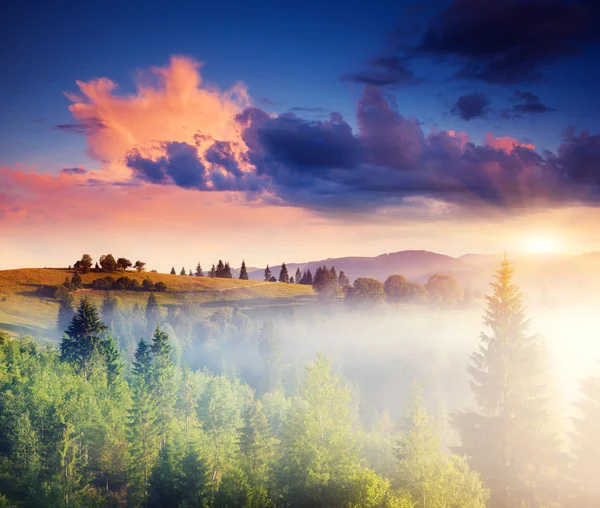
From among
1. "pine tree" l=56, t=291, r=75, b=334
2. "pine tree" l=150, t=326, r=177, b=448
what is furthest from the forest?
"pine tree" l=56, t=291, r=75, b=334

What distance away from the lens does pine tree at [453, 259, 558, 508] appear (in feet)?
119

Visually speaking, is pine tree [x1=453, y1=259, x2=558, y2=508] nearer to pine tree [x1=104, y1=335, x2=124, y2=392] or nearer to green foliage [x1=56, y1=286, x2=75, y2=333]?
pine tree [x1=104, y1=335, x2=124, y2=392]

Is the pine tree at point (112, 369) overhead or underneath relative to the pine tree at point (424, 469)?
underneath

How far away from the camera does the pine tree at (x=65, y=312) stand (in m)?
166

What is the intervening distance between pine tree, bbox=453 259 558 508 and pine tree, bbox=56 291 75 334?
15843 centimetres

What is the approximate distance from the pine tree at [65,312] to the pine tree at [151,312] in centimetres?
2781

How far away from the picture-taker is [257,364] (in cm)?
16662

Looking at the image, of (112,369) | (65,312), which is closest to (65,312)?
(65,312)

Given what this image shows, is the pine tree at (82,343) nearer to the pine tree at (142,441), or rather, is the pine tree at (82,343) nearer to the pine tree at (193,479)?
the pine tree at (142,441)

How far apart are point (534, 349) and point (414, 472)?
49.0 feet

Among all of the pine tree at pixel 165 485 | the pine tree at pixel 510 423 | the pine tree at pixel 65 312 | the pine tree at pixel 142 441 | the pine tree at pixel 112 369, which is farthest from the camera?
the pine tree at pixel 65 312

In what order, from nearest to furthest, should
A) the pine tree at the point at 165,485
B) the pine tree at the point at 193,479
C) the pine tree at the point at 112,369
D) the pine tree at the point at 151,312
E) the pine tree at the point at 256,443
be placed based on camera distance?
the pine tree at the point at 193,479
the pine tree at the point at 165,485
the pine tree at the point at 256,443
the pine tree at the point at 112,369
the pine tree at the point at 151,312

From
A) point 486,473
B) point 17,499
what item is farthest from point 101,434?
point 486,473

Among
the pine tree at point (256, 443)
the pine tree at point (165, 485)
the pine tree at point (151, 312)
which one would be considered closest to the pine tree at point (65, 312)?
the pine tree at point (151, 312)
